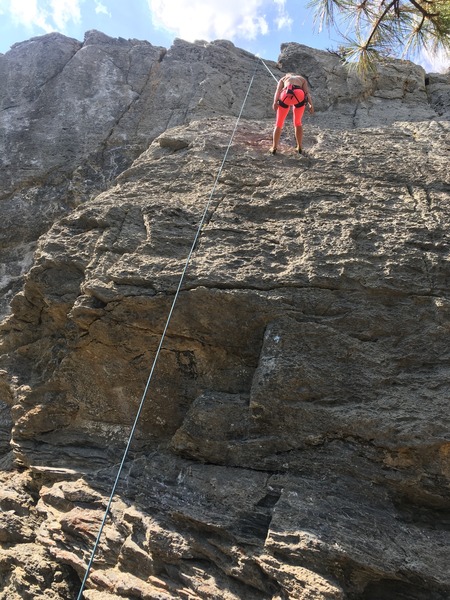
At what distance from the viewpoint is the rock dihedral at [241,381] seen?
12.8ft

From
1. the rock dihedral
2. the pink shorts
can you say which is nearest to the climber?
the pink shorts

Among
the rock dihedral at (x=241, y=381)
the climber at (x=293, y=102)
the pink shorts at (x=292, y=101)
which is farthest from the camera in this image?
the pink shorts at (x=292, y=101)

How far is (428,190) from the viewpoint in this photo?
563 cm

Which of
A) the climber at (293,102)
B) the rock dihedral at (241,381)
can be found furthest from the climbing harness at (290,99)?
the rock dihedral at (241,381)

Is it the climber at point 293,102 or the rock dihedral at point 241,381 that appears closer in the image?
the rock dihedral at point 241,381

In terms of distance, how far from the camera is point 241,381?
476 centimetres

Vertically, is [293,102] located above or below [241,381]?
→ above

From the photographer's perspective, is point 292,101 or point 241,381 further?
point 292,101

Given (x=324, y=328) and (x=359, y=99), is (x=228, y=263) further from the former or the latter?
(x=359, y=99)

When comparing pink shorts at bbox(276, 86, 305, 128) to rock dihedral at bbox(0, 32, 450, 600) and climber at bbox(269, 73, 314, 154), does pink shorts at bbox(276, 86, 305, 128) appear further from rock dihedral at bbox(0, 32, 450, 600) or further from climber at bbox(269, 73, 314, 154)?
rock dihedral at bbox(0, 32, 450, 600)

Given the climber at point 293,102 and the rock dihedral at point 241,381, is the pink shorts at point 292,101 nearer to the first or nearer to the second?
the climber at point 293,102

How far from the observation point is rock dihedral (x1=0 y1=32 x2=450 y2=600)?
3906 mm

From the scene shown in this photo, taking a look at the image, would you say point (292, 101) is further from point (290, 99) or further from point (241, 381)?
point (241, 381)

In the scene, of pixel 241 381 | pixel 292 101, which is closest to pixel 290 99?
pixel 292 101
